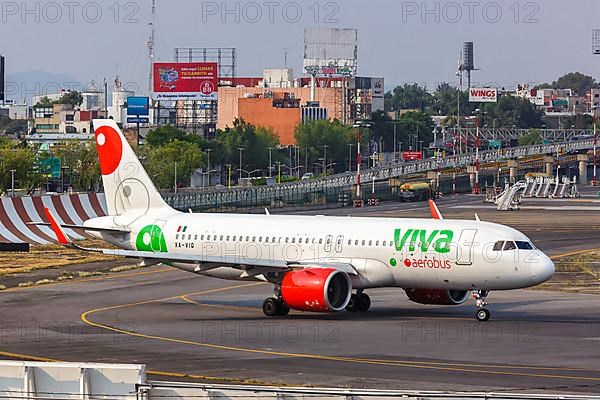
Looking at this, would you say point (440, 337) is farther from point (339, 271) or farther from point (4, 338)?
point (4, 338)

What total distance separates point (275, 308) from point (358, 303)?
12.6ft

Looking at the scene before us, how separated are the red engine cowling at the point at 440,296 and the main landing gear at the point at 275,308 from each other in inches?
210

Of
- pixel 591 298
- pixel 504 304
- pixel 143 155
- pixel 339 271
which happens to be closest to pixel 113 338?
pixel 339 271

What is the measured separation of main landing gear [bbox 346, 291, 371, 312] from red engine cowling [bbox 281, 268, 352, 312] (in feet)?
10.5

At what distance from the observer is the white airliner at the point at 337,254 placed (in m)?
49.0

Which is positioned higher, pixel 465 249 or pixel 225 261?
pixel 465 249

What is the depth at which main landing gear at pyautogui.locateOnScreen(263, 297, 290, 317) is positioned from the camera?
51969 mm

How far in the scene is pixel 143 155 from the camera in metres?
196

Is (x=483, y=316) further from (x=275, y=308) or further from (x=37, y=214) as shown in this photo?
(x=37, y=214)

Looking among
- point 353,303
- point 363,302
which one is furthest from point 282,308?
point 363,302

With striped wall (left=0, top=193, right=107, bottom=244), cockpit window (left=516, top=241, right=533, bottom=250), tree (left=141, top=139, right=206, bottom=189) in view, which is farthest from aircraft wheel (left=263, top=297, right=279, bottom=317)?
tree (left=141, top=139, right=206, bottom=189)

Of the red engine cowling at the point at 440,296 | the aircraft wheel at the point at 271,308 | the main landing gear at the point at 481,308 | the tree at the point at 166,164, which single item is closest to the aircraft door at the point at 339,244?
the aircraft wheel at the point at 271,308

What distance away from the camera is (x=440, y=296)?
5225 centimetres

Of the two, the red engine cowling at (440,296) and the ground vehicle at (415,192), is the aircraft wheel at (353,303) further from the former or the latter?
the ground vehicle at (415,192)
